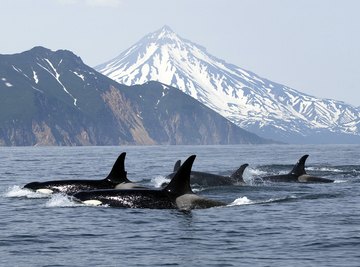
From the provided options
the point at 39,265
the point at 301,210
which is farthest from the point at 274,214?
the point at 39,265

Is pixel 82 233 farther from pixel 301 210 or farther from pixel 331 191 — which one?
pixel 331 191

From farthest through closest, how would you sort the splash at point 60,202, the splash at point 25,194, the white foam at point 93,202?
the splash at point 25,194 → the splash at point 60,202 → the white foam at point 93,202

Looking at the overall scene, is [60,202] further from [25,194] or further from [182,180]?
[182,180]

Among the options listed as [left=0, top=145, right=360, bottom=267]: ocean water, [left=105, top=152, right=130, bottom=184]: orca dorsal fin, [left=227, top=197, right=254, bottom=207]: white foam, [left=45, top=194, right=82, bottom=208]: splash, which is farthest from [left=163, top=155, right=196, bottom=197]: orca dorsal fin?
[left=105, top=152, right=130, bottom=184]: orca dorsal fin

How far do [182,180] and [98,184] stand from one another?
760 centimetres

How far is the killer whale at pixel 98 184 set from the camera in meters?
32.3

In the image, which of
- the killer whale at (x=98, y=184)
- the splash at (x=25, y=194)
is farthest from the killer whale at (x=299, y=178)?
the splash at (x=25, y=194)

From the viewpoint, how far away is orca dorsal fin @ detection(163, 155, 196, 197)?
26.2 metres

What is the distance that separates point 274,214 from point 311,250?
24.4ft

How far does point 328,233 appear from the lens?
22062 mm

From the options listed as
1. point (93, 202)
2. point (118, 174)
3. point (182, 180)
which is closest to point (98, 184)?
point (118, 174)

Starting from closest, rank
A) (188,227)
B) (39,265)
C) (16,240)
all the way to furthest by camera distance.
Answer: (39,265)
(16,240)
(188,227)

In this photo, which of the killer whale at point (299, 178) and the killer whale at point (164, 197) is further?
the killer whale at point (299, 178)

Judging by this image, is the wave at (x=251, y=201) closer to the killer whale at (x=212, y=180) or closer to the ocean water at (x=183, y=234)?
the ocean water at (x=183, y=234)
